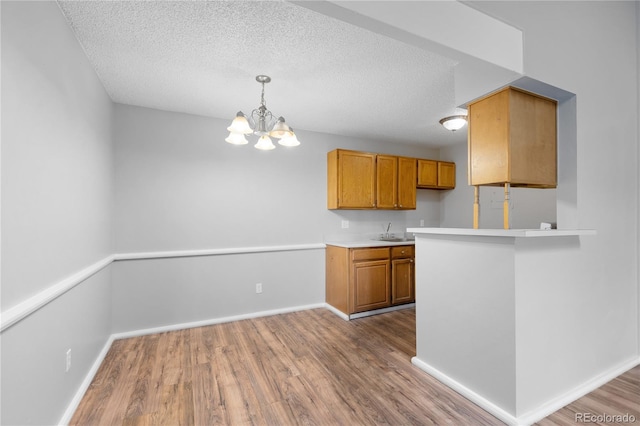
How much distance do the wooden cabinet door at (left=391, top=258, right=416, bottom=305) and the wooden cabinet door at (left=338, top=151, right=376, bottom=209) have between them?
909 millimetres

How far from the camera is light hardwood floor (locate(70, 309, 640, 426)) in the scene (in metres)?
1.77

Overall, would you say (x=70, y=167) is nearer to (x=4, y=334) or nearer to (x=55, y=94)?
(x=55, y=94)

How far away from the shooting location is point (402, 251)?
3877 millimetres

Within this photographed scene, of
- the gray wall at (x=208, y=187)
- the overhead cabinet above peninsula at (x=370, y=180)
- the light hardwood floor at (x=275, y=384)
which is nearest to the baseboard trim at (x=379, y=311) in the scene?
the light hardwood floor at (x=275, y=384)

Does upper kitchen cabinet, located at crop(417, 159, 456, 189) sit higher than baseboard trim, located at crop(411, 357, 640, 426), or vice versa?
upper kitchen cabinet, located at crop(417, 159, 456, 189)

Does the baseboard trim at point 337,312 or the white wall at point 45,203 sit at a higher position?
the white wall at point 45,203

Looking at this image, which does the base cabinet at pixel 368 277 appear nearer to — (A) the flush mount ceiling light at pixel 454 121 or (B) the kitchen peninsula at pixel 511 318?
(B) the kitchen peninsula at pixel 511 318

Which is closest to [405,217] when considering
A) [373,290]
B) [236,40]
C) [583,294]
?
[373,290]

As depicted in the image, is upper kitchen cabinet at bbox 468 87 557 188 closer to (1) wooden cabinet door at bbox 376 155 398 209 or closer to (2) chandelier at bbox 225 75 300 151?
(2) chandelier at bbox 225 75 300 151

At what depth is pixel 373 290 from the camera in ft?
11.9

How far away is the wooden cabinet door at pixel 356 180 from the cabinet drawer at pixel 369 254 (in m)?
0.67

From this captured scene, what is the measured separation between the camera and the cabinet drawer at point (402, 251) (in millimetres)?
3814

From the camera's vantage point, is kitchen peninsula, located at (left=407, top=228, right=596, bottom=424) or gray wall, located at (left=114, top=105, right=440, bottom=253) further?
gray wall, located at (left=114, top=105, right=440, bottom=253)

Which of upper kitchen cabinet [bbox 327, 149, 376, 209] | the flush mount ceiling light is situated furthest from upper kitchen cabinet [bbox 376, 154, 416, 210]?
the flush mount ceiling light
